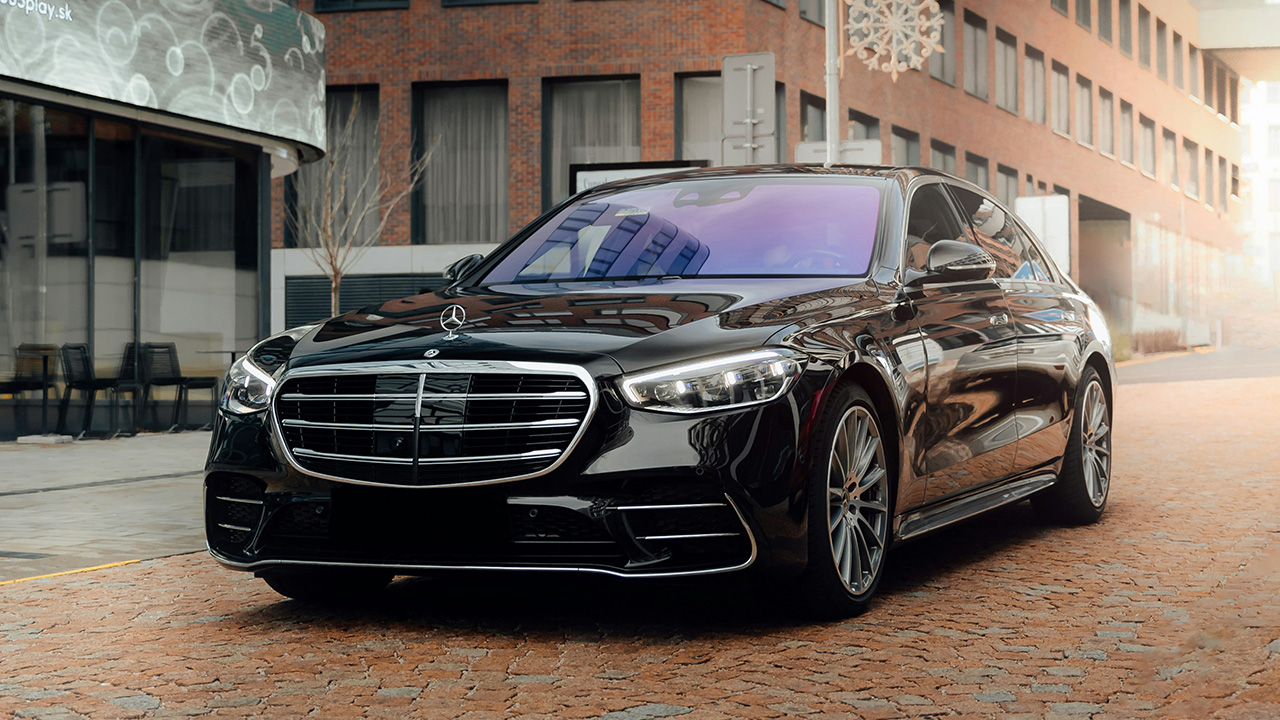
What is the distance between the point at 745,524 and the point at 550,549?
0.59 m

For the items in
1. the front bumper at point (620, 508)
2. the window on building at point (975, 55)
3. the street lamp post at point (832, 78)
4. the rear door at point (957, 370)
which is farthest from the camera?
the window on building at point (975, 55)

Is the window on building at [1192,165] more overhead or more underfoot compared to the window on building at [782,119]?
more overhead

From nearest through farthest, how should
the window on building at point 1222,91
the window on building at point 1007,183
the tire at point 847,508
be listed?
the tire at point 847,508
the window on building at point 1007,183
the window on building at point 1222,91

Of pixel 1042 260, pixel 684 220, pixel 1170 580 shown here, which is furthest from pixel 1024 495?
pixel 684 220

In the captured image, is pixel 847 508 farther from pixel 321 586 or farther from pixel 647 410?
pixel 321 586

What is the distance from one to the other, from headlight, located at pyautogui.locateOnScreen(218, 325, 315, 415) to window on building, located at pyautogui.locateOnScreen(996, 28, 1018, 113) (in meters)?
38.4

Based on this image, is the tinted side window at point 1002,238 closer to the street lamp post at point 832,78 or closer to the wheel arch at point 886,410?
the wheel arch at point 886,410

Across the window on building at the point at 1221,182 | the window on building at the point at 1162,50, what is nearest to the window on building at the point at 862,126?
the window on building at the point at 1162,50

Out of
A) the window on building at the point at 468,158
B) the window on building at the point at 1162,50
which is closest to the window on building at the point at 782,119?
the window on building at the point at 468,158

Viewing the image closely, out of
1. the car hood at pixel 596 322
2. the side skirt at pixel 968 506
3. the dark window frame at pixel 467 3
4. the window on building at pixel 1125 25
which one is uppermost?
the window on building at pixel 1125 25

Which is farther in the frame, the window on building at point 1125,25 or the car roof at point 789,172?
the window on building at point 1125,25

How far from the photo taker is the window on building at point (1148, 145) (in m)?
54.6

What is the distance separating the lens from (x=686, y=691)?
434 centimetres

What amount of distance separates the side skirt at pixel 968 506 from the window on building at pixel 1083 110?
4264cm
